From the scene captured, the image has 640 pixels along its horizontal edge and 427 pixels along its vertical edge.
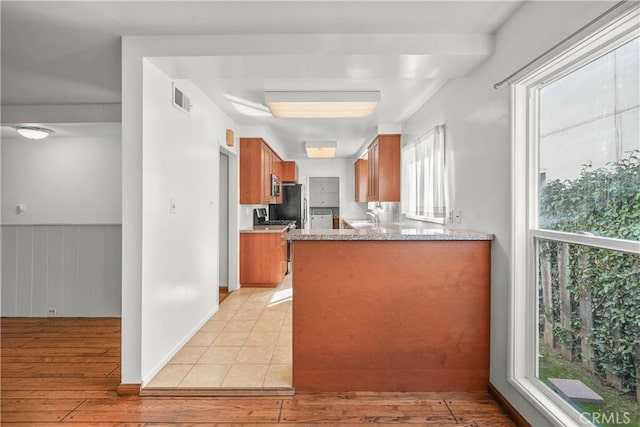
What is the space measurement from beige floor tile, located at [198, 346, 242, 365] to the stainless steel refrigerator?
4.33 m

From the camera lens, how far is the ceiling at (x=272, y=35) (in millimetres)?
2025

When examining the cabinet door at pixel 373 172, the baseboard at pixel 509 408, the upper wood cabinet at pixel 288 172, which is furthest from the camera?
the upper wood cabinet at pixel 288 172

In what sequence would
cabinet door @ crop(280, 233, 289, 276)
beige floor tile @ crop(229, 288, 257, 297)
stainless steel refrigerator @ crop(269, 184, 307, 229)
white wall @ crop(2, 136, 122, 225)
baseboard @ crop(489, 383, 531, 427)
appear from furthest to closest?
1. stainless steel refrigerator @ crop(269, 184, 307, 229)
2. cabinet door @ crop(280, 233, 289, 276)
3. beige floor tile @ crop(229, 288, 257, 297)
4. white wall @ crop(2, 136, 122, 225)
5. baseboard @ crop(489, 383, 531, 427)

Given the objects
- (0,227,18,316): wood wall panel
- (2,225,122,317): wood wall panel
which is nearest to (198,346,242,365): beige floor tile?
(2,225,122,317): wood wall panel

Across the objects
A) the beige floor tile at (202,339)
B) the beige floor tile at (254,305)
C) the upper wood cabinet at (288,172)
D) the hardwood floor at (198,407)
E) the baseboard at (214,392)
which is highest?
the upper wood cabinet at (288,172)

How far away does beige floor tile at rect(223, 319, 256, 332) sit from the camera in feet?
11.7

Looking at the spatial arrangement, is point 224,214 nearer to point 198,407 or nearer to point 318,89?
point 318,89

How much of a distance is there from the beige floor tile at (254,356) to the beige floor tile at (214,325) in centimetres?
63

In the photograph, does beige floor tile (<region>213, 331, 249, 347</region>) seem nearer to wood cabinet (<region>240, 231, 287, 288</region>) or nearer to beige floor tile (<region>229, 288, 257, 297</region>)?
beige floor tile (<region>229, 288, 257, 297</region>)

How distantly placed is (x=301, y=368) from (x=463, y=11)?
7.88ft

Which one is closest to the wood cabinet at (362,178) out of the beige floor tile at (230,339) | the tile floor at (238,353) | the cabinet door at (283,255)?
the cabinet door at (283,255)

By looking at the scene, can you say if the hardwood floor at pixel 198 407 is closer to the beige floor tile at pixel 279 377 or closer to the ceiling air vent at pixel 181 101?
the beige floor tile at pixel 279 377

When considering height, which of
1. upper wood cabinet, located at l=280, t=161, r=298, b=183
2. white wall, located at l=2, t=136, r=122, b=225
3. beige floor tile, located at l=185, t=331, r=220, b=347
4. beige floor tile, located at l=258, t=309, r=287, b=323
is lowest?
beige floor tile, located at l=185, t=331, r=220, b=347

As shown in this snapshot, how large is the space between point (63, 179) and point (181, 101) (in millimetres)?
2281
